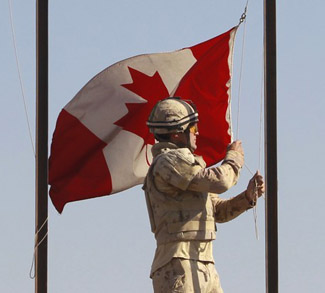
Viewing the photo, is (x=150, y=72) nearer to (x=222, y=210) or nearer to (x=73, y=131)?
(x=73, y=131)

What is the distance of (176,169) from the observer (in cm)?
1420

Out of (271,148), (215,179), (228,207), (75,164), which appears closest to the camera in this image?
(215,179)

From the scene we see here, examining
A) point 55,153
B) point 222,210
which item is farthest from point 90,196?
point 222,210

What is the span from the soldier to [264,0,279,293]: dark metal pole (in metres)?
1.91

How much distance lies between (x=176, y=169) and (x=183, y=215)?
39 centimetres

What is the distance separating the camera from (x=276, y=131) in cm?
1669

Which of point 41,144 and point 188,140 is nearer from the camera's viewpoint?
point 188,140

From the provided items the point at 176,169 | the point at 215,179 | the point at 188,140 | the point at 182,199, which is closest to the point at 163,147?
the point at 188,140

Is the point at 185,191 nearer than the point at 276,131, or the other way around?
the point at 185,191

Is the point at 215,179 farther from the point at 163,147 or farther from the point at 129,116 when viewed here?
the point at 129,116

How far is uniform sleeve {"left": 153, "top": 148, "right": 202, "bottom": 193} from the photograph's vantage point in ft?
46.6

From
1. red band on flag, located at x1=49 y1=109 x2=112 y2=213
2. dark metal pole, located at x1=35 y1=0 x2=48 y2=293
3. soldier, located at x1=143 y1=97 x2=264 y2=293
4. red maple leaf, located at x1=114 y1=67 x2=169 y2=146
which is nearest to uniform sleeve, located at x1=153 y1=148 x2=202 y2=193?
soldier, located at x1=143 y1=97 x2=264 y2=293

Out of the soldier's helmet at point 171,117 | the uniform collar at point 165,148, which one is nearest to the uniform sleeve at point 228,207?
the uniform collar at point 165,148

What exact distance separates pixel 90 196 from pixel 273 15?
101 inches
